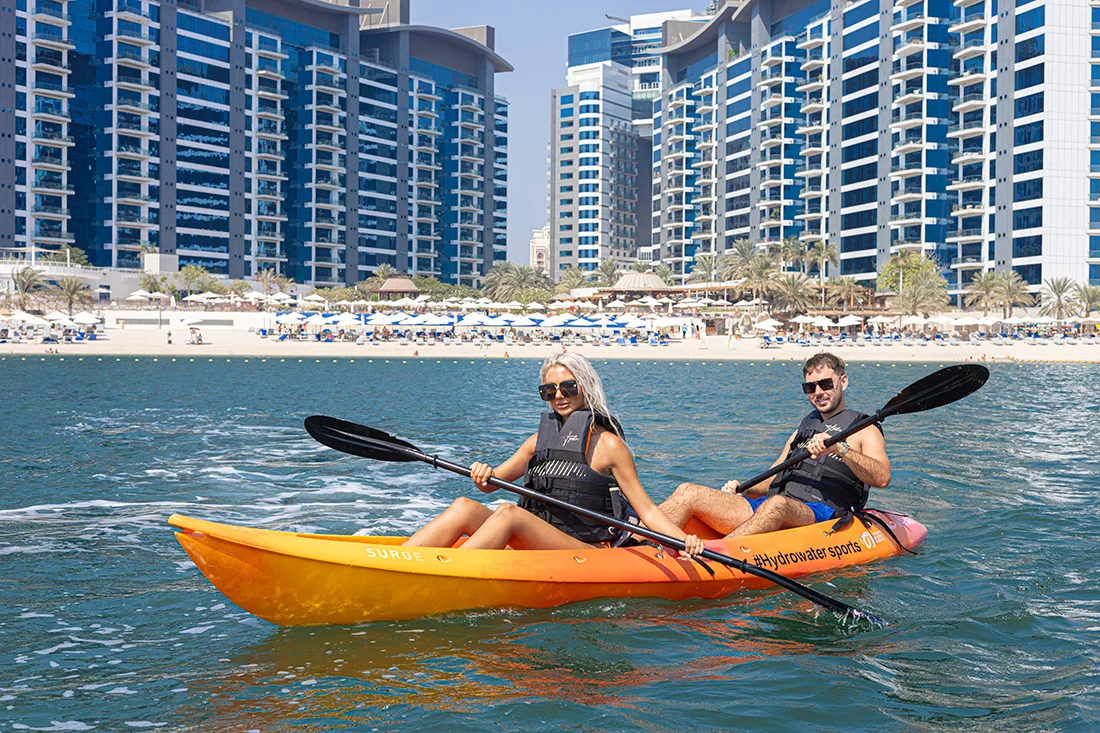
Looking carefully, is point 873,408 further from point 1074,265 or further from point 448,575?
point 1074,265

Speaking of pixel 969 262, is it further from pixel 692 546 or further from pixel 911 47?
pixel 692 546

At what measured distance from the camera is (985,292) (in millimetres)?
78062

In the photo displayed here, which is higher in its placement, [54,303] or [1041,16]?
[1041,16]

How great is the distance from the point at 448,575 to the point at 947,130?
9521cm

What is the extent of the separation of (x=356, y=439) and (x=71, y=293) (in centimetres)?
7093

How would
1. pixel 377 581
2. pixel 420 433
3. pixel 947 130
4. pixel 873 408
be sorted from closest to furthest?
pixel 377 581, pixel 420 433, pixel 873 408, pixel 947 130

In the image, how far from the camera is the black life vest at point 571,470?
23.6ft

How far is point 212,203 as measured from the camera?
352 ft

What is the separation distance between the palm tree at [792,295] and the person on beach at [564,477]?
3010 inches

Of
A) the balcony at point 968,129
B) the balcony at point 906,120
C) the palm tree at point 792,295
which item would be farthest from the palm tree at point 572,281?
the balcony at point 968,129

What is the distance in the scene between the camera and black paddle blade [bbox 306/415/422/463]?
8.40 m

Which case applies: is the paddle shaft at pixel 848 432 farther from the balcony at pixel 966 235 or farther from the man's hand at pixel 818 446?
the balcony at pixel 966 235

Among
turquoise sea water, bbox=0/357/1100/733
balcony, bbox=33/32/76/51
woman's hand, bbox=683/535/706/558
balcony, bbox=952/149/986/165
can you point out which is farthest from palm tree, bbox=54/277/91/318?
woman's hand, bbox=683/535/706/558

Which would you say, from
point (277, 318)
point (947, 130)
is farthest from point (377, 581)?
point (947, 130)
